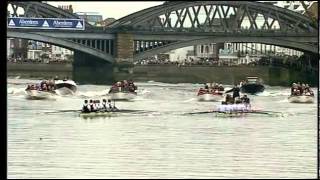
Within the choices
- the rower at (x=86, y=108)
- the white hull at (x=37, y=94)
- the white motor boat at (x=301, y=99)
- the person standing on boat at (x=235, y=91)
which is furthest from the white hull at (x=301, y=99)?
the white hull at (x=37, y=94)

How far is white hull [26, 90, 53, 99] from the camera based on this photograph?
920 centimetres

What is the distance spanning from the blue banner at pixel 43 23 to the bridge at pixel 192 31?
7.76 ft

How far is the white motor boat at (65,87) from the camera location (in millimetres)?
9314

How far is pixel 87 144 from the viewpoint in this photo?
6.11 meters

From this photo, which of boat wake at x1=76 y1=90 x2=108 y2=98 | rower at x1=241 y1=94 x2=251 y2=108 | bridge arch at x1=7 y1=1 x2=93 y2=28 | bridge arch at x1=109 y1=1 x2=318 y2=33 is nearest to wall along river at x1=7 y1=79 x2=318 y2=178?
boat wake at x1=76 y1=90 x2=108 y2=98

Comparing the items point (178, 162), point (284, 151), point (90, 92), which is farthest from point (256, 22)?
point (178, 162)

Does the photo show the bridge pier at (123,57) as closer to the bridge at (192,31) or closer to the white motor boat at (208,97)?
the bridge at (192,31)

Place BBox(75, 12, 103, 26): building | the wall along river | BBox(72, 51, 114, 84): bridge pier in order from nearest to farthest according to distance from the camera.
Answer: the wall along river, BBox(75, 12, 103, 26): building, BBox(72, 51, 114, 84): bridge pier

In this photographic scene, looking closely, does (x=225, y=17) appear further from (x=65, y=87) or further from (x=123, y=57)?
(x=65, y=87)

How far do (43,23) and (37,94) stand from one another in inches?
180

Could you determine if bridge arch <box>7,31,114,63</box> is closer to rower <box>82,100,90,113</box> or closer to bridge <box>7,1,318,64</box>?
bridge <box>7,1,318,64</box>

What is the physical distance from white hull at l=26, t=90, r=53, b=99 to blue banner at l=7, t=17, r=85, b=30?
3.97 meters

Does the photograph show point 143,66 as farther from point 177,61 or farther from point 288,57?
point 288,57

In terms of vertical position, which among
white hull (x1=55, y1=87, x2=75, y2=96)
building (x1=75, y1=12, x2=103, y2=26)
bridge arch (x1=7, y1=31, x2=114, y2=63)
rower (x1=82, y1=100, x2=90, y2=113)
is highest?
building (x1=75, y1=12, x2=103, y2=26)
